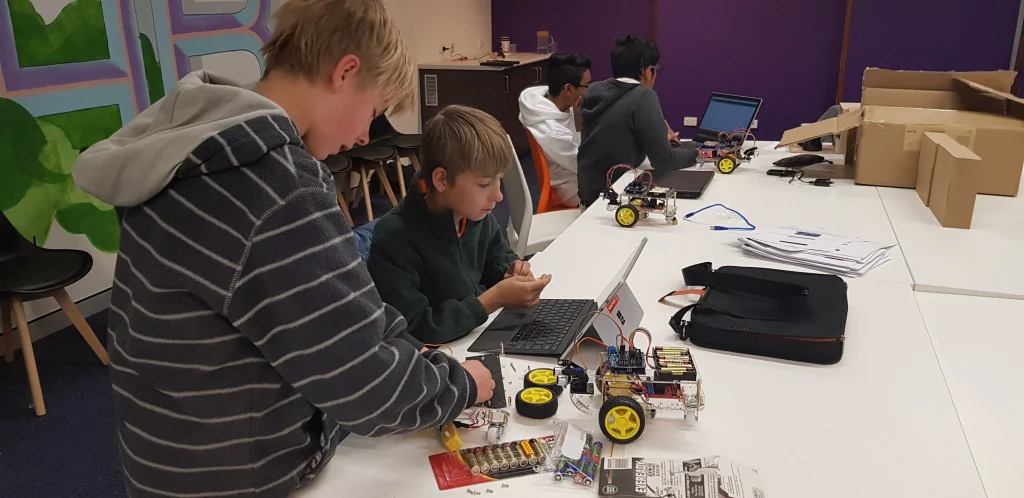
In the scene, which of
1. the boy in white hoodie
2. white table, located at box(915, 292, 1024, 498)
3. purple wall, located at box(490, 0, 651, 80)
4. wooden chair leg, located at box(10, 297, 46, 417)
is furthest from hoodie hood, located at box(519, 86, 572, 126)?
purple wall, located at box(490, 0, 651, 80)

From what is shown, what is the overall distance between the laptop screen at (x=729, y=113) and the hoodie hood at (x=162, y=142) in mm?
2864

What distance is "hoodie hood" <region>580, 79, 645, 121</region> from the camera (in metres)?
3.08

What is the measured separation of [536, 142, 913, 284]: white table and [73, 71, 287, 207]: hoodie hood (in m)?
1.19

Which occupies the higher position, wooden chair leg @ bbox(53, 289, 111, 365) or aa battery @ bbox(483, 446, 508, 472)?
aa battery @ bbox(483, 446, 508, 472)

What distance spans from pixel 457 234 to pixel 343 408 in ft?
2.65

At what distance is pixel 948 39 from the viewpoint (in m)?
5.79

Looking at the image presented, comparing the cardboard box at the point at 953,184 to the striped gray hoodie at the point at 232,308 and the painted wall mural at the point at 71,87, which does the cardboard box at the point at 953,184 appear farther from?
the painted wall mural at the point at 71,87

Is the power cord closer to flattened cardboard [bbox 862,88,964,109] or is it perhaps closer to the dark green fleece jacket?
the dark green fleece jacket

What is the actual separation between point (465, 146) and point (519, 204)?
1197mm

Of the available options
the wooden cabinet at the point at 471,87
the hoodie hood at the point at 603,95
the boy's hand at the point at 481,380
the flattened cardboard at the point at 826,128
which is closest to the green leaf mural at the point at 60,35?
the hoodie hood at the point at 603,95

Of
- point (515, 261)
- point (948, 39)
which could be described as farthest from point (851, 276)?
point (948, 39)

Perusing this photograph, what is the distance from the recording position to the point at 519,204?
108 inches

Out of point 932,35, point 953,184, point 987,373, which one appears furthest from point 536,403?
point 932,35

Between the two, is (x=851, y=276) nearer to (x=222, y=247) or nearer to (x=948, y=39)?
(x=222, y=247)
